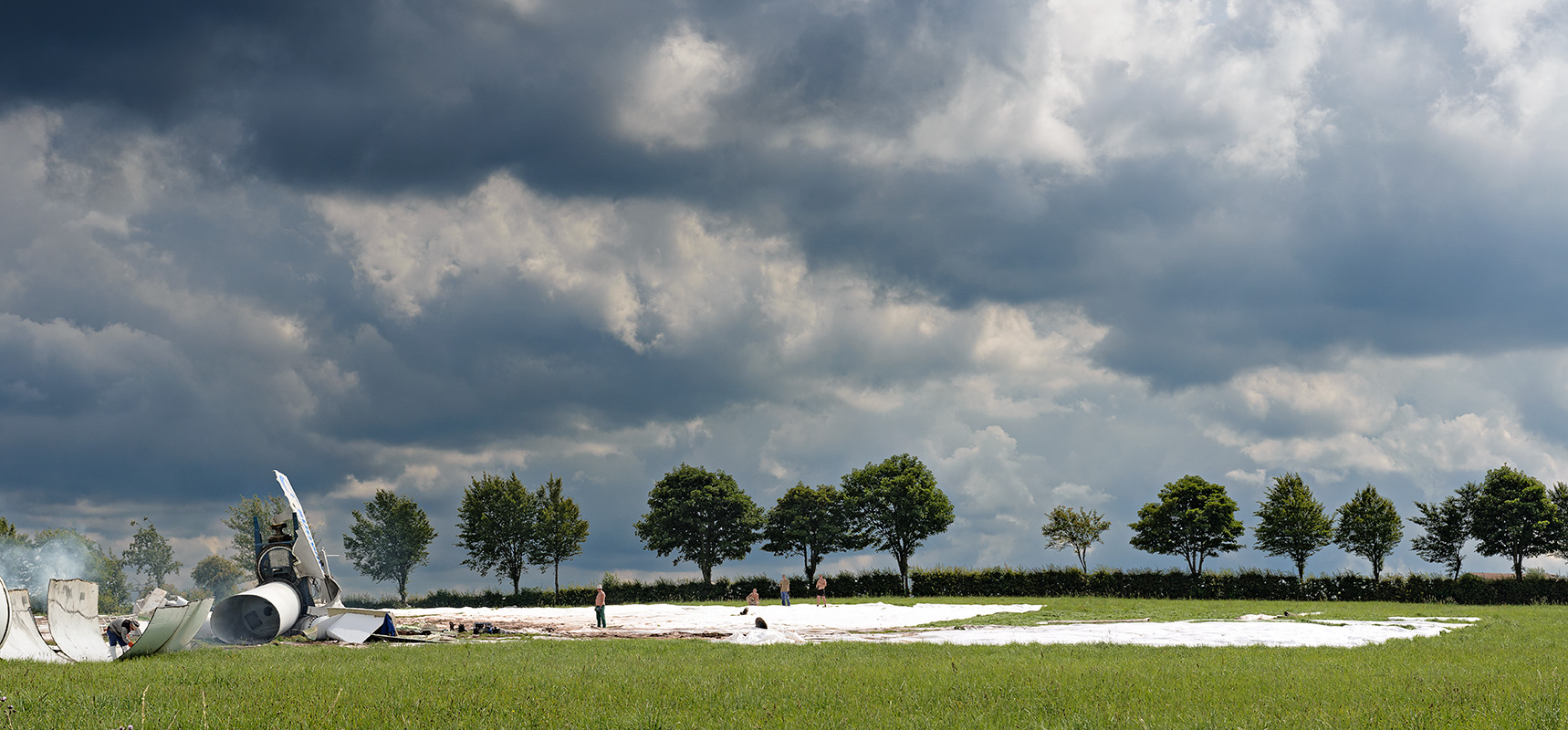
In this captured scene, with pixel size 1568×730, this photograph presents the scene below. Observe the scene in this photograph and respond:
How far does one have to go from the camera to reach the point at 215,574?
291 feet

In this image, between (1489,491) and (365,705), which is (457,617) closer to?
(365,705)

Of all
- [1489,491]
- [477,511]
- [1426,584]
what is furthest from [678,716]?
[1489,491]

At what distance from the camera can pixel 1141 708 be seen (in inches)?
343

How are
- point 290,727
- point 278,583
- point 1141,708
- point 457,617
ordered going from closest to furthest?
1. point 290,727
2. point 1141,708
3. point 278,583
4. point 457,617

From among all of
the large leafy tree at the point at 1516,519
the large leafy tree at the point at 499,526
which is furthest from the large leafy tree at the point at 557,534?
the large leafy tree at the point at 1516,519

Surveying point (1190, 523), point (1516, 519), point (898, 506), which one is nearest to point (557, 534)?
point (898, 506)

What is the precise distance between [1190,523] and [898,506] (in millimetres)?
19010

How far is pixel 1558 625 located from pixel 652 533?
51024 millimetres

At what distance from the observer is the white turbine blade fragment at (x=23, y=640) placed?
605 inches

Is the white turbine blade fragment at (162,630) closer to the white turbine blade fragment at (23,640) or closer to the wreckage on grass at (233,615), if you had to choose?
the wreckage on grass at (233,615)

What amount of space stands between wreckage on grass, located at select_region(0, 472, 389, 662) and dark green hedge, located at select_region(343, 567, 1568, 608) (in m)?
32.1

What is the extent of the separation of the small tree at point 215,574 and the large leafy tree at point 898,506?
65061mm

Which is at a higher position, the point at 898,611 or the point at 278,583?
the point at 278,583

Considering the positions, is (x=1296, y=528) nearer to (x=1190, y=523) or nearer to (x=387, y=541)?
(x=1190, y=523)
